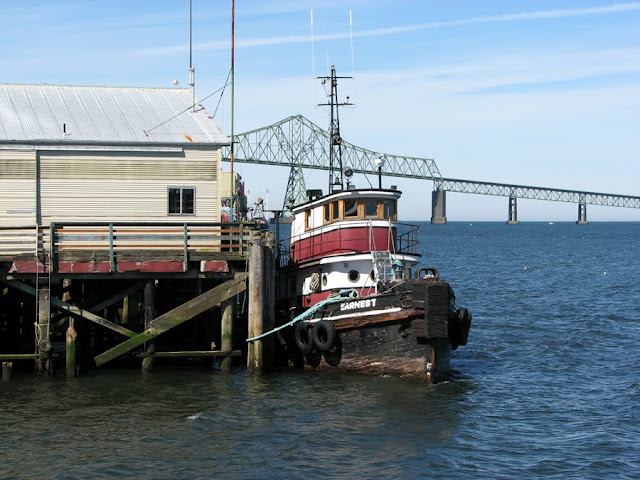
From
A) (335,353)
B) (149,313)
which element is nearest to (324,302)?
(335,353)

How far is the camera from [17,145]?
2422cm

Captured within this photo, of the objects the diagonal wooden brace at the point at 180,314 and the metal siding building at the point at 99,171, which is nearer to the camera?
the diagonal wooden brace at the point at 180,314

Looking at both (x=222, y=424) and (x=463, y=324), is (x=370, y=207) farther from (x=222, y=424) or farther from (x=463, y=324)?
(x=222, y=424)

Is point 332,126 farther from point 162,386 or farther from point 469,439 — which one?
point 469,439

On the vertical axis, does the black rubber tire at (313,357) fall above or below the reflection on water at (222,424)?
above

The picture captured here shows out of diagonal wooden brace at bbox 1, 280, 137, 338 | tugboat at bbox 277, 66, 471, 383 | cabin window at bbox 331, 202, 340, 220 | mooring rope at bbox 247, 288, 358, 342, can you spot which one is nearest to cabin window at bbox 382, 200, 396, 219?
tugboat at bbox 277, 66, 471, 383

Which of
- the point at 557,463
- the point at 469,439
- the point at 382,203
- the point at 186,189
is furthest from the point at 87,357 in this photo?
the point at 557,463

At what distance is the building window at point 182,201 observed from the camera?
971 inches

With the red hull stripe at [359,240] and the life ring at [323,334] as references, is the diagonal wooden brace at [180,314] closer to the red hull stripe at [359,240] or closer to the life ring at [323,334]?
the life ring at [323,334]

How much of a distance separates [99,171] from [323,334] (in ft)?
24.0

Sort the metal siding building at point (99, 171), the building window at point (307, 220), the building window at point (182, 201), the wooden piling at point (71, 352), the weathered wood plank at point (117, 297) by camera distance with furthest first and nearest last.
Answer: the building window at point (307, 220) → the building window at point (182, 201) → the metal siding building at point (99, 171) → the weathered wood plank at point (117, 297) → the wooden piling at point (71, 352)

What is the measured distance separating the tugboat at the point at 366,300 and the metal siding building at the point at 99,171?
3.18m

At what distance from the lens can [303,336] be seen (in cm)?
2398

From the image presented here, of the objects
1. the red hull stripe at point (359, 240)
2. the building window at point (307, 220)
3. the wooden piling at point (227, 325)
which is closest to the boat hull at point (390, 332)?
the red hull stripe at point (359, 240)
